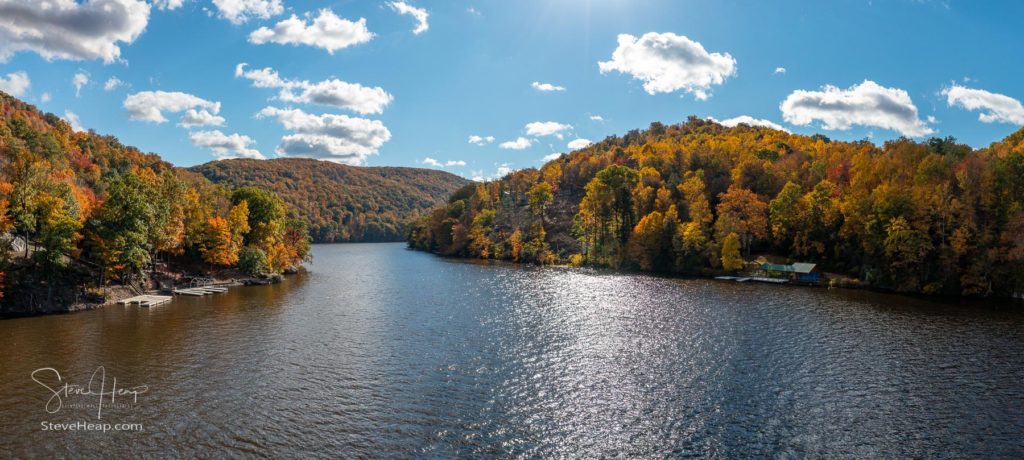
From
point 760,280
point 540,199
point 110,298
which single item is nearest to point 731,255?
point 760,280

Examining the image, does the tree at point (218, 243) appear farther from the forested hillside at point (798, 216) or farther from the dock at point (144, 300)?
the forested hillside at point (798, 216)

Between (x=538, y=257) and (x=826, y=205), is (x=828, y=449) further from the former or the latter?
(x=538, y=257)

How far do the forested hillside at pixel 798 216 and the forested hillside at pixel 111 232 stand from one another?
67887mm

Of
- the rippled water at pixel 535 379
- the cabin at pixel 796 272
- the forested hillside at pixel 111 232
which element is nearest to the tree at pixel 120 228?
the forested hillside at pixel 111 232

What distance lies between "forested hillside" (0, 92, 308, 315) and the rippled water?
6727 millimetres

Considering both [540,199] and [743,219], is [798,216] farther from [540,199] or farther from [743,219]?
[540,199]

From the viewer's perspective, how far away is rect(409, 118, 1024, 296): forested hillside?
238ft

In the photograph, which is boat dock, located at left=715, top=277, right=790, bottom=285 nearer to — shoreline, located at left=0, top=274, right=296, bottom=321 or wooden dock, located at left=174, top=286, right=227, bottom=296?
shoreline, located at left=0, top=274, right=296, bottom=321

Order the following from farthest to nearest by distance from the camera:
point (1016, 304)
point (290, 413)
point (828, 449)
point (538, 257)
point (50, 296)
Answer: point (538, 257) < point (1016, 304) < point (50, 296) < point (290, 413) < point (828, 449)

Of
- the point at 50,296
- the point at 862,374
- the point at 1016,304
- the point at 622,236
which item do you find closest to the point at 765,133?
the point at 622,236

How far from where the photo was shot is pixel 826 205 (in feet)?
309

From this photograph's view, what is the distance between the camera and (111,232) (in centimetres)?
6066

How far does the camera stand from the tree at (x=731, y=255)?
94062mm

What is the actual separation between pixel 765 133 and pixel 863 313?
145229 mm
